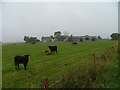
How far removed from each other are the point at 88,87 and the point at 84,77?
608mm

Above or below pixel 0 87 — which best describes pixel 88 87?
above

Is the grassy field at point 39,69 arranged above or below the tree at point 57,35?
below

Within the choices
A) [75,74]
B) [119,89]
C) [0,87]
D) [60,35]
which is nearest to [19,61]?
[0,87]

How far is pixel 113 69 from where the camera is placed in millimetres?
7926

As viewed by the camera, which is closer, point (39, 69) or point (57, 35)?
point (39, 69)

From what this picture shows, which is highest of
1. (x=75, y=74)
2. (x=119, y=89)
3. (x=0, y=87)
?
(x=75, y=74)

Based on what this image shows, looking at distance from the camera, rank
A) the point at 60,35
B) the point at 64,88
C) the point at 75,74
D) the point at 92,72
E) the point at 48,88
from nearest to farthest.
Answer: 1. the point at 48,88
2. the point at 64,88
3. the point at 75,74
4. the point at 92,72
5. the point at 60,35

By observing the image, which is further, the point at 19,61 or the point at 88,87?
the point at 19,61

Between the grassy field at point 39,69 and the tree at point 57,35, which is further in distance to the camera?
the tree at point 57,35

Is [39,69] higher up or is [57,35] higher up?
[57,35]

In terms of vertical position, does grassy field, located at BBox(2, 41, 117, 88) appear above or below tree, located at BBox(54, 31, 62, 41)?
below

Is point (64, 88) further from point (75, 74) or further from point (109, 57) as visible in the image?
point (109, 57)

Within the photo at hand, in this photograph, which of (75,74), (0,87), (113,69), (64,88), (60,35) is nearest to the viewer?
(64,88)

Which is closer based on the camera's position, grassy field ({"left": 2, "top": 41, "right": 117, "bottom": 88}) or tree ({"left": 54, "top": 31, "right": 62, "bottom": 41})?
grassy field ({"left": 2, "top": 41, "right": 117, "bottom": 88})
